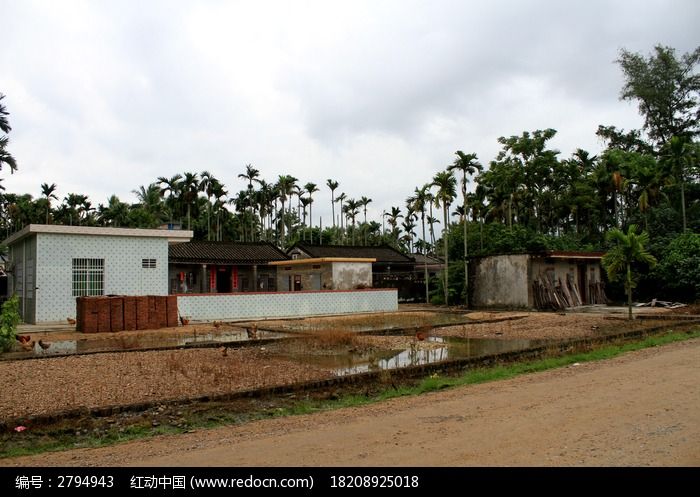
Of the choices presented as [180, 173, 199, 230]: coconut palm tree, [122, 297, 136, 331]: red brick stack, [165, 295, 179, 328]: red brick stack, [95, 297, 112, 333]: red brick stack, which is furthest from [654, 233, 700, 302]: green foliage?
[180, 173, 199, 230]: coconut palm tree

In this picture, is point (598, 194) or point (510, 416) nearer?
point (510, 416)

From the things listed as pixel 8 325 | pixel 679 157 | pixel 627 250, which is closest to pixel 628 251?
pixel 627 250

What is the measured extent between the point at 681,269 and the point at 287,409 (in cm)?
2731

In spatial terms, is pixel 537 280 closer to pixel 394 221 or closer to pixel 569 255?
pixel 569 255

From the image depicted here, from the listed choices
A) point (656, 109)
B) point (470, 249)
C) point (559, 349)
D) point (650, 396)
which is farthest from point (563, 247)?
point (650, 396)

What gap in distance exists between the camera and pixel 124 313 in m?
20.1

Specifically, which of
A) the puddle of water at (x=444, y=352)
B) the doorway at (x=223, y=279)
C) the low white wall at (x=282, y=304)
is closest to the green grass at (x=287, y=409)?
the puddle of water at (x=444, y=352)

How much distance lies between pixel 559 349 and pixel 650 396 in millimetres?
6280

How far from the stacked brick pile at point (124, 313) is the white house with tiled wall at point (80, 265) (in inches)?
116

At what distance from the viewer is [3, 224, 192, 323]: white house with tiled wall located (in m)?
22.1

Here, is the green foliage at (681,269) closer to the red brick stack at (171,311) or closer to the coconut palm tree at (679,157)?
the coconut palm tree at (679,157)
